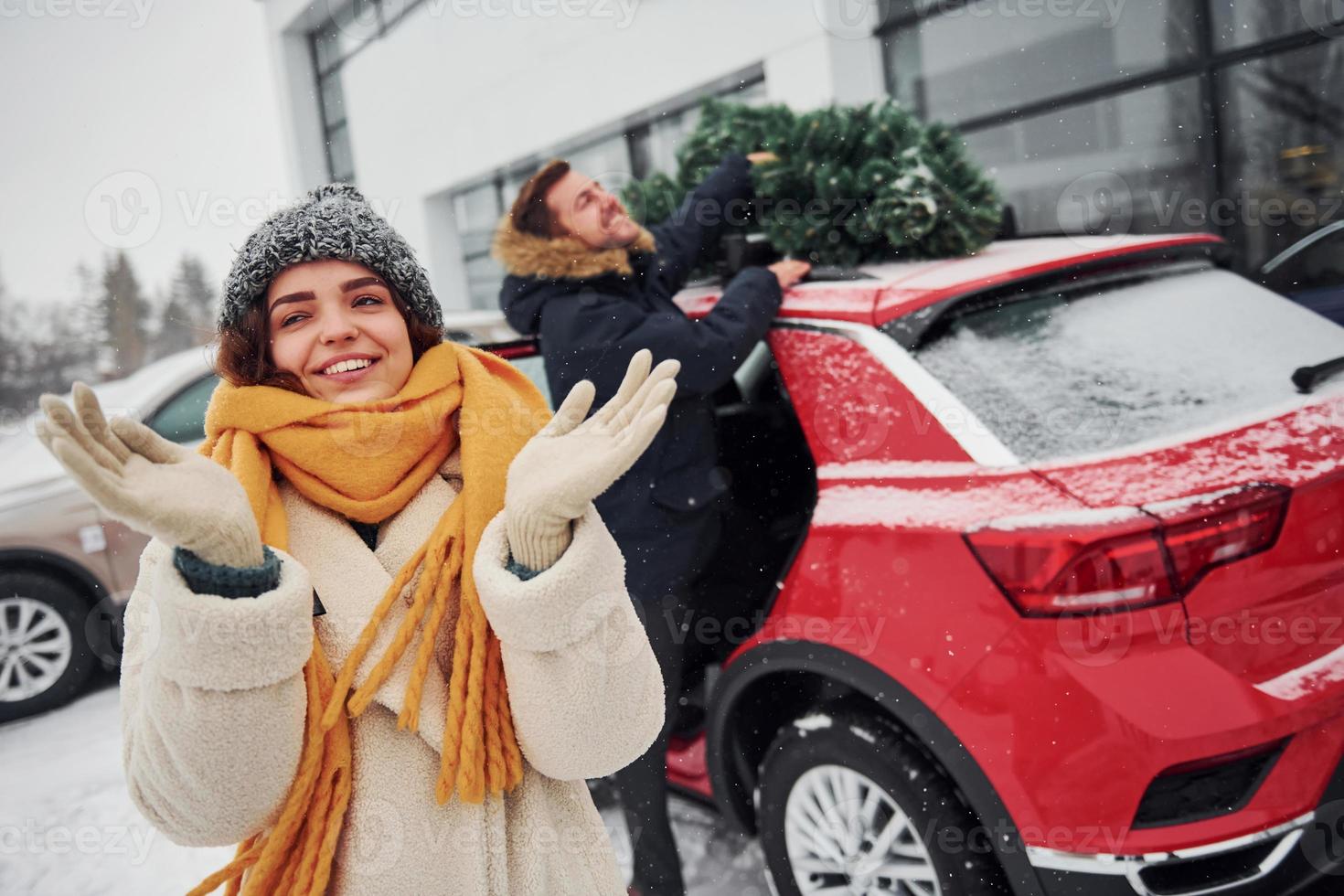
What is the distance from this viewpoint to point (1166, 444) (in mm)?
1758

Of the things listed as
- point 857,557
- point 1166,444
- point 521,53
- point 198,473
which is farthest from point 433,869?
point 521,53

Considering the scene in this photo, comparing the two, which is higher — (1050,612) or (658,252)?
(658,252)

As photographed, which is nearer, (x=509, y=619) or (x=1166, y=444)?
(x=509, y=619)

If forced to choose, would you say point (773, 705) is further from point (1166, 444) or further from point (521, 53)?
point (521, 53)

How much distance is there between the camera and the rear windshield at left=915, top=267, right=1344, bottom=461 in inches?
72.4

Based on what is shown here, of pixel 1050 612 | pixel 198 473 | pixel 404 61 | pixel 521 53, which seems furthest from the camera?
pixel 404 61

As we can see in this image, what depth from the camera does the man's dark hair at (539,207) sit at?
2.29 metres

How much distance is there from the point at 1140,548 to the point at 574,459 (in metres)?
1.12

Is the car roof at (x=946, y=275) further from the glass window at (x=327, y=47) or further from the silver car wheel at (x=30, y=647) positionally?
the glass window at (x=327, y=47)

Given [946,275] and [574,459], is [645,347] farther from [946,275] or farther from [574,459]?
[574,459]

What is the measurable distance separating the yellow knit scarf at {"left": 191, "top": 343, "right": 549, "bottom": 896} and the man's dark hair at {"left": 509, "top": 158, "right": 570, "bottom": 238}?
3.10ft

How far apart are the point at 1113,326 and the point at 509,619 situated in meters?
1.60

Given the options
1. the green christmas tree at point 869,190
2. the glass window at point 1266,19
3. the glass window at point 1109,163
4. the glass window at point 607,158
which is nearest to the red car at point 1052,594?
the green christmas tree at point 869,190

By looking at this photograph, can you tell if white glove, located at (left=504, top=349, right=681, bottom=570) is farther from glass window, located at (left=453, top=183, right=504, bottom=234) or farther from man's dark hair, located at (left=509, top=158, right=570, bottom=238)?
glass window, located at (left=453, top=183, right=504, bottom=234)
